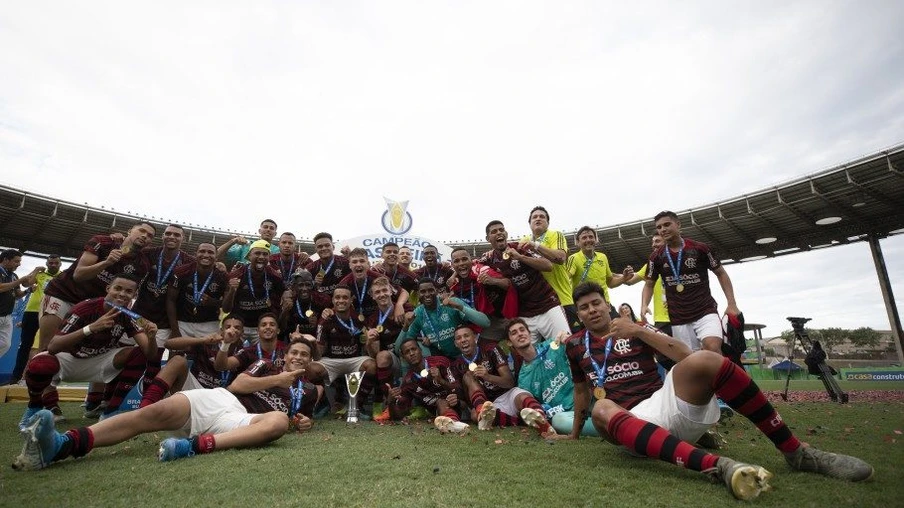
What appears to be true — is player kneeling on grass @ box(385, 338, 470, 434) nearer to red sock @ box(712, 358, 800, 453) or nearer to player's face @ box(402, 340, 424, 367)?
player's face @ box(402, 340, 424, 367)

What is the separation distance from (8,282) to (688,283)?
10650 millimetres

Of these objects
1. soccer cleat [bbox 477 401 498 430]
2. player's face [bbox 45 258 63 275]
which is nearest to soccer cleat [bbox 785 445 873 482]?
soccer cleat [bbox 477 401 498 430]

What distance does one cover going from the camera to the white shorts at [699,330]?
5279mm

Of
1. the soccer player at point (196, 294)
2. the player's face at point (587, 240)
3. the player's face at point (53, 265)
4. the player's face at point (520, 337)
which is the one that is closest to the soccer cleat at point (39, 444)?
the soccer player at point (196, 294)

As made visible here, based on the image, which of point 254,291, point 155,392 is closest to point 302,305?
point 254,291

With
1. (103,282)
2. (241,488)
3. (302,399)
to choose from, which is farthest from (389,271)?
(241,488)

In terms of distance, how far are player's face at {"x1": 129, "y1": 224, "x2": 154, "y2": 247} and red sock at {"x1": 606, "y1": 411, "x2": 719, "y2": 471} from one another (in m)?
6.04

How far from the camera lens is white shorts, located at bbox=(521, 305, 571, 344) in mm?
6016

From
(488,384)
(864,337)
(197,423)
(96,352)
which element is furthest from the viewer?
(864,337)

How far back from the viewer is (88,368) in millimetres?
5020

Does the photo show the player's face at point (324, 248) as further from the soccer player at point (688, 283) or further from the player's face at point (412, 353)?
the soccer player at point (688, 283)

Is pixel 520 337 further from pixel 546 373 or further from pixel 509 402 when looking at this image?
pixel 509 402

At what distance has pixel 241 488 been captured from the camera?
248cm

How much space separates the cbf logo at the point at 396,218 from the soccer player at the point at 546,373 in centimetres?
975
